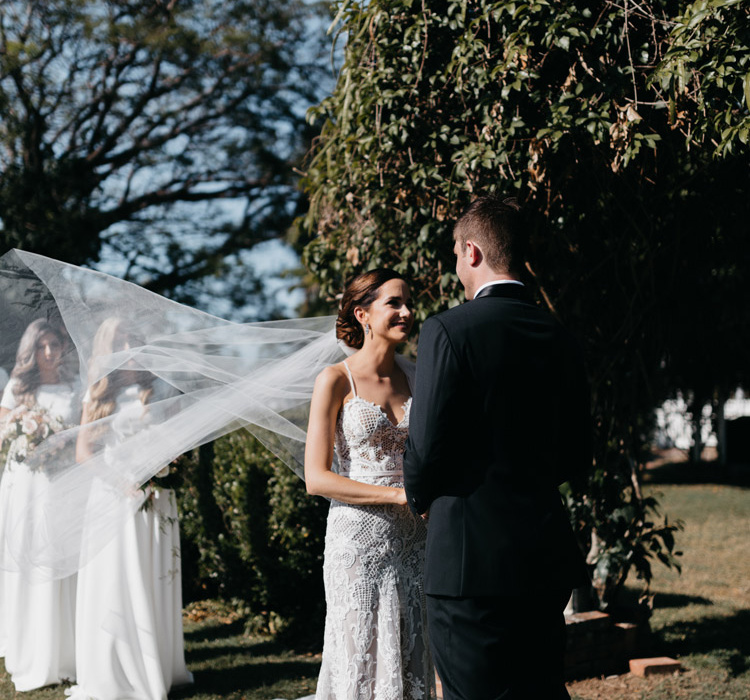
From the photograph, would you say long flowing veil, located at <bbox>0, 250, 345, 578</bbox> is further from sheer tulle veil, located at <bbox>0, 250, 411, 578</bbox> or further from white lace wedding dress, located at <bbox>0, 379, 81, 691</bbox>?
white lace wedding dress, located at <bbox>0, 379, 81, 691</bbox>

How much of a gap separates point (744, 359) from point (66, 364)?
16.5 metres

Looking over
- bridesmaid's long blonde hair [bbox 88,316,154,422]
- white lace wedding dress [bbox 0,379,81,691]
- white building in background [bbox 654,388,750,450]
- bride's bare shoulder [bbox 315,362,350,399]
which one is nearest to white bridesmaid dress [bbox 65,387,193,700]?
white lace wedding dress [bbox 0,379,81,691]

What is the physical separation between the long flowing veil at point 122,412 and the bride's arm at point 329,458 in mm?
593

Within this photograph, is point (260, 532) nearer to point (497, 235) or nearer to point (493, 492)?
point (493, 492)

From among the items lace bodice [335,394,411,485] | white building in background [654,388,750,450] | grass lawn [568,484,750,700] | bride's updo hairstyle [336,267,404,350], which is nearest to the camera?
lace bodice [335,394,411,485]

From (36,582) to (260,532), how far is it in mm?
2703

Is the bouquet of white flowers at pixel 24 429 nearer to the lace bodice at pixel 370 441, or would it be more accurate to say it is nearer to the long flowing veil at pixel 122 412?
the long flowing veil at pixel 122 412

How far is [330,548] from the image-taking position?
3.41 m

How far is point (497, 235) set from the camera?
2.54 m

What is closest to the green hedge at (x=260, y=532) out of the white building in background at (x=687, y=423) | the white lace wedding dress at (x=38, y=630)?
the white lace wedding dress at (x=38, y=630)

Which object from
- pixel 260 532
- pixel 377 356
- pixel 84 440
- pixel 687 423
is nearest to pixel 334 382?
pixel 377 356

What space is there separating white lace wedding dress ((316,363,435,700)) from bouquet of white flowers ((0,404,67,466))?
1.52 metres

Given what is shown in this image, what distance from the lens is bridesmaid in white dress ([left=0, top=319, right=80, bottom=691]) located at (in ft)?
12.4

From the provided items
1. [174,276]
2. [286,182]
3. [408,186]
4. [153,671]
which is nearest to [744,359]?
[286,182]
